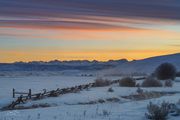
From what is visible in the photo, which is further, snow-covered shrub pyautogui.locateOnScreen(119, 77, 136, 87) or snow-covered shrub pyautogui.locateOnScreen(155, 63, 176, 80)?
snow-covered shrub pyautogui.locateOnScreen(155, 63, 176, 80)

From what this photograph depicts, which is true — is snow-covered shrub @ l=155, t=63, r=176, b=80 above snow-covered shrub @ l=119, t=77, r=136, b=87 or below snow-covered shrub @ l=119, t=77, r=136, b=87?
above

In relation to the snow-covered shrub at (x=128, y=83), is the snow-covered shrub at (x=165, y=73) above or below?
above

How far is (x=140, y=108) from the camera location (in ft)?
78.5

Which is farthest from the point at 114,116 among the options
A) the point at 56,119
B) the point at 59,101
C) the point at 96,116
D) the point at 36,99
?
the point at 36,99

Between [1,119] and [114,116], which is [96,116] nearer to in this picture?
[114,116]

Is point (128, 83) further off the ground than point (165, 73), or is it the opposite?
point (165, 73)

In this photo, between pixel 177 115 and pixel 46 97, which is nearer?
pixel 177 115

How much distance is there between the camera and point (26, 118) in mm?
20453

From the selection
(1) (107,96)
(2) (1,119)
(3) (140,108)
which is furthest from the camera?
(1) (107,96)

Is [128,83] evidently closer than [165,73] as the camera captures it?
Yes

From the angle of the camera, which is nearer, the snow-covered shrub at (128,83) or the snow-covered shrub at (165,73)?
the snow-covered shrub at (128,83)

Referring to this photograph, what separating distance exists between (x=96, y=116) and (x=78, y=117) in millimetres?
833

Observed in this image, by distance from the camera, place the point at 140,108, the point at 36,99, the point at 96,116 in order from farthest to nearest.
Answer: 1. the point at 36,99
2. the point at 140,108
3. the point at 96,116

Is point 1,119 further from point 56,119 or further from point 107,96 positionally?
point 107,96
